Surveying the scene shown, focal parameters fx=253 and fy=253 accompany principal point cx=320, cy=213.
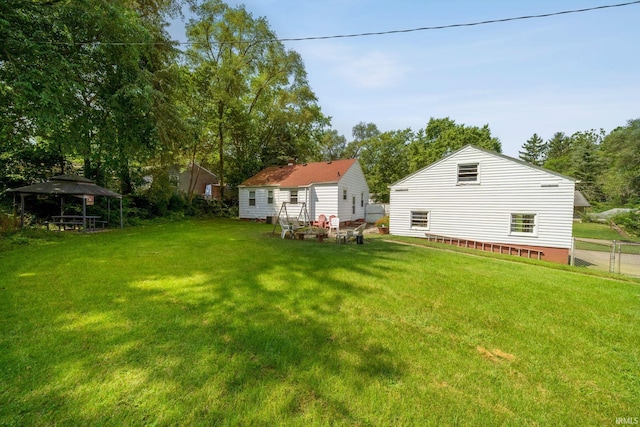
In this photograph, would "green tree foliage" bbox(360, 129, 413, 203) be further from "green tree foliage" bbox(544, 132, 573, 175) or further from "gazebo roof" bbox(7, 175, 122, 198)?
"green tree foliage" bbox(544, 132, 573, 175)

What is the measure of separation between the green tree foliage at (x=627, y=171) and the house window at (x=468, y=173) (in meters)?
26.6

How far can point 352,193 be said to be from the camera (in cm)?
2105

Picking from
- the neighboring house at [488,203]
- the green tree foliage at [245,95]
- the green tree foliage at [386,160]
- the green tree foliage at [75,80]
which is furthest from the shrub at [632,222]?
the green tree foliage at [75,80]

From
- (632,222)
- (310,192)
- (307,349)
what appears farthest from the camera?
(632,222)

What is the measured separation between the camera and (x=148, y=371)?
105 inches

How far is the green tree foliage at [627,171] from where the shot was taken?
29042 millimetres

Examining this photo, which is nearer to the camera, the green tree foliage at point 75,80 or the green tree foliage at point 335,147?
the green tree foliage at point 75,80

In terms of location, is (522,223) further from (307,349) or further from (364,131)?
(364,131)

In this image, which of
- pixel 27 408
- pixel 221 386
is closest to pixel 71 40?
pixel 27 408

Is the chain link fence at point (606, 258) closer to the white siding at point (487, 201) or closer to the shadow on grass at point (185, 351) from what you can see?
the white siding at point (487, 201)

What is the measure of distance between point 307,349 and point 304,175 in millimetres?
18296

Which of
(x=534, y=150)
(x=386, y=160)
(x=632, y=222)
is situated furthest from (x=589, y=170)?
(x=386, y=160)

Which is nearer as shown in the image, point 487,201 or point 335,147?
point 487,201

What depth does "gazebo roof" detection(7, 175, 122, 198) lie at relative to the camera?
36.8 feet
